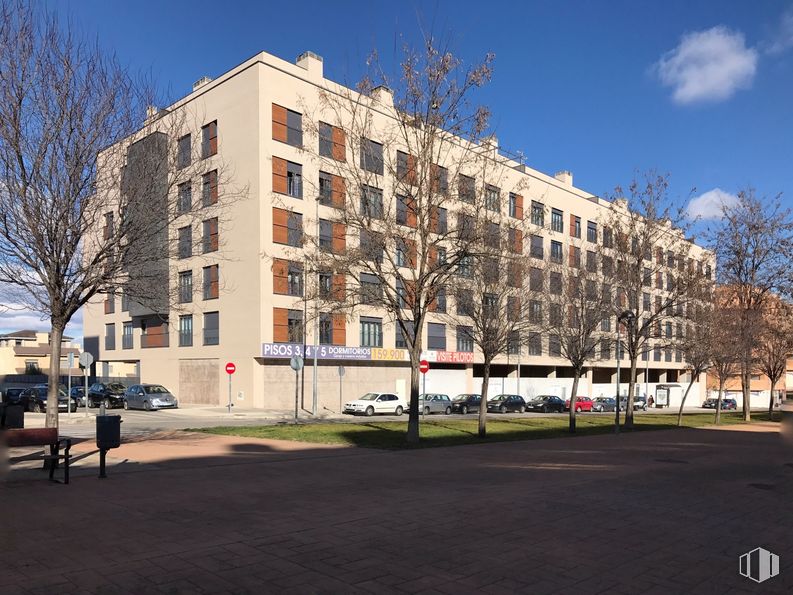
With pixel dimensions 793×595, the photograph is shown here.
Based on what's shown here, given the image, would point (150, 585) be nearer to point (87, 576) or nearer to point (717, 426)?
point (87, 576)

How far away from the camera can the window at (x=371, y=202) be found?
17781 millimetres

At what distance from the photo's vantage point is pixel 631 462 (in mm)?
14336

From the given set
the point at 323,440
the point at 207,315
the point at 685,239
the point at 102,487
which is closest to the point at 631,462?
the point at 323,440

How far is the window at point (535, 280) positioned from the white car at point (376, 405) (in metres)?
16.0

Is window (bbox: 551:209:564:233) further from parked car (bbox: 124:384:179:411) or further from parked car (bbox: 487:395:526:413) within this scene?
parked car (bbox: 124:384:179:411)

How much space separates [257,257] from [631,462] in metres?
28.2

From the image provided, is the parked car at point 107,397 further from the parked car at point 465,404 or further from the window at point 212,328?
the parked car at point 465,404

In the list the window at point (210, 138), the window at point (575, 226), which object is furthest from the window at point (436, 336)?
the window at point (575, 226)

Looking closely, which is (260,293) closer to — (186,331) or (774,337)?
(186,331)

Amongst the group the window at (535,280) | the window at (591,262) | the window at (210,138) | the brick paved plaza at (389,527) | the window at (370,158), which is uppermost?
the window at (210,138)

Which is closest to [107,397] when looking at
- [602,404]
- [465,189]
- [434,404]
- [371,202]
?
[434,404]

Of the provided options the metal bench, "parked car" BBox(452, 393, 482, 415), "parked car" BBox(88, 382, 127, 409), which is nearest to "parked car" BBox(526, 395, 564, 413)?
"parked car" BBox(452, 393, 482, 415)

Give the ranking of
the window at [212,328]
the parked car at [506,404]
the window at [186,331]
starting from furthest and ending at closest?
the parked car at [506,404] < the window at [186,331] < the window at [212,328]

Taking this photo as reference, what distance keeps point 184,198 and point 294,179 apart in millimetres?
26131
